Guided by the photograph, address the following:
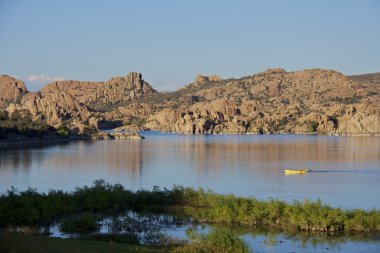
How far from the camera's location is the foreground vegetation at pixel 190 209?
92.6 feet

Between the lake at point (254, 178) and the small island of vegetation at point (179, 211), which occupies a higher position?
the small island of vegetation at point (179, 211)

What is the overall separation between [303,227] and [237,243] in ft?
26.0

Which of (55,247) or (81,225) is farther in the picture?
(81,225)

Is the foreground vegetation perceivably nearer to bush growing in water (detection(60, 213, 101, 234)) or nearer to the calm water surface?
bush growing in water (detection(60, 213, 101, 234))

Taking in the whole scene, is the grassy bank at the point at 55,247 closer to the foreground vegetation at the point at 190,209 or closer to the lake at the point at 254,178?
the lake at the point at 254,178

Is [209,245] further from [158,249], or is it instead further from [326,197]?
[326,197]

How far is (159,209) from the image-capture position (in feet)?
107

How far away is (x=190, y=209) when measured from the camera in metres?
32.1

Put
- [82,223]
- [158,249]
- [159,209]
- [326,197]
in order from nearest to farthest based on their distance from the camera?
[158,249]
[82,223]
[159,209]
[326,197]

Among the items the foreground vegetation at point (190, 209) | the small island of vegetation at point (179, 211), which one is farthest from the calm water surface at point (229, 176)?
the small island of vegetation at point (179, 211)

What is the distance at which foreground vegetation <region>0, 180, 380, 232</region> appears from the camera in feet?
92.6

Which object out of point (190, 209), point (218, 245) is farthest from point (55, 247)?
point (190, 209)

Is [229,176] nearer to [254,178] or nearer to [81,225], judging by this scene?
[254,178]

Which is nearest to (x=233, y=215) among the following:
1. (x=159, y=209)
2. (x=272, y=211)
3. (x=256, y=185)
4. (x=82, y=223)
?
(x=272, y=211)
